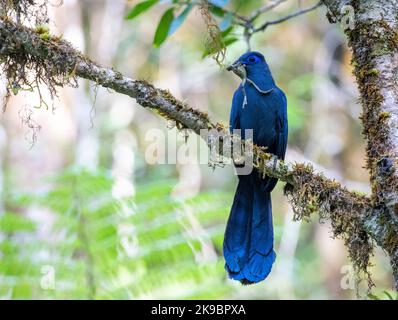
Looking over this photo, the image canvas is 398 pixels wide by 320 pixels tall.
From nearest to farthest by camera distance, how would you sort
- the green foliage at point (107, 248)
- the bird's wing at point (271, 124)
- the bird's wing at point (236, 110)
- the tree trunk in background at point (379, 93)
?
the tree trunk in background at point (379, 93) < the bird's wing at point (271, 124) < the bird's wing at point (236, 110) < the green foliage at point (107, 248)

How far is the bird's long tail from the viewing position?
11.1 feet

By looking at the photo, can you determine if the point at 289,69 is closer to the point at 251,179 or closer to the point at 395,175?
the point at 251,179

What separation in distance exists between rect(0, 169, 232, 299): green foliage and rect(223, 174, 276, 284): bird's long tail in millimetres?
899

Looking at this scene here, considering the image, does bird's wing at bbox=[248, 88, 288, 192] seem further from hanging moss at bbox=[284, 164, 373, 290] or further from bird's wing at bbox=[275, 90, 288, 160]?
hanging moss at bbox=[284, 164, 373, 290]

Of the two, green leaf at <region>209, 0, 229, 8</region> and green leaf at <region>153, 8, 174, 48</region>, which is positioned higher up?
green leaf at <region>209, 0, 229, 8</region>

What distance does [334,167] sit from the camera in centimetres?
759

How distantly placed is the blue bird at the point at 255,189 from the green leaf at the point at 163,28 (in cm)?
48

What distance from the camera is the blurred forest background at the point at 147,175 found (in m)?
4.58

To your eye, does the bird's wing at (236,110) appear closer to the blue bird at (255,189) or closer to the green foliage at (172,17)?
the blue bird at (255,189)

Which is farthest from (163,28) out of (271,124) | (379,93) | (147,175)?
(147,175)

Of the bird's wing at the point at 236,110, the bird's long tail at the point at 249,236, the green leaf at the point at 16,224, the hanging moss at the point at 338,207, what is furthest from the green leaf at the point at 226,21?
the green leaf at the point at 16,224

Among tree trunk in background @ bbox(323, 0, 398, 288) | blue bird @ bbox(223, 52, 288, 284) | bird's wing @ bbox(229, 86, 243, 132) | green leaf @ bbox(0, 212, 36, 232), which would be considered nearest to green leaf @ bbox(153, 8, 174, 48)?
blue bird @ bbox(223, 52, 288, 284)

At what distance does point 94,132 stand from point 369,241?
4987 mm

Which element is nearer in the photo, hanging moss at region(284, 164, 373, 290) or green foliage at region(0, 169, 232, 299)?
hanging moss at region(284, 164, 373, 290)
